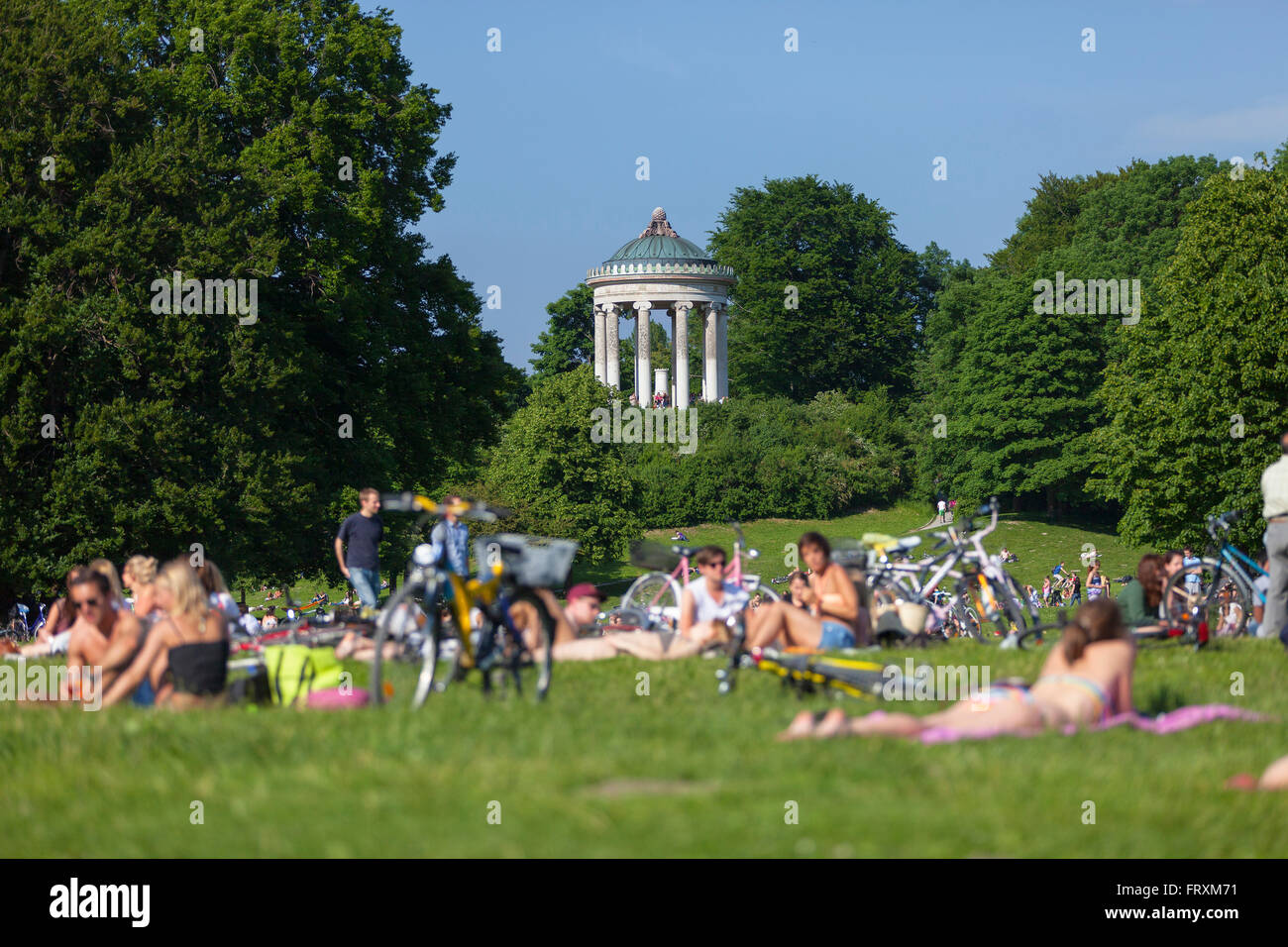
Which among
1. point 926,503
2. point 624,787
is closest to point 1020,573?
point 926,503

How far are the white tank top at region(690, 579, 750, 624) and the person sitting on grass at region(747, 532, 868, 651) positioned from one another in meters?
1.15

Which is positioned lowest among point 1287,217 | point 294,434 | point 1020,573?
point 1020,573

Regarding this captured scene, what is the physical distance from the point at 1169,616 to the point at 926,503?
2293 inches

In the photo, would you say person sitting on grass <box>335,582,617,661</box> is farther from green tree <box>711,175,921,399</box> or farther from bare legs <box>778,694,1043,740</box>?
green tree <box>711,175,921,399</box>

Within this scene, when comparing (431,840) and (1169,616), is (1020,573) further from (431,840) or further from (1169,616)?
(431,840)

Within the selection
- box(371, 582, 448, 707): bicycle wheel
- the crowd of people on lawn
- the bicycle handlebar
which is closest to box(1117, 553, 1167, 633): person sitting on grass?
the crowd of people on lawn

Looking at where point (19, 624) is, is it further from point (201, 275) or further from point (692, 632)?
point (692, 632)

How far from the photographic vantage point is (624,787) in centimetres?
667

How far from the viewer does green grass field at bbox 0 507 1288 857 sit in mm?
5992

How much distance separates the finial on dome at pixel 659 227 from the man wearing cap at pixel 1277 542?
3180 inches

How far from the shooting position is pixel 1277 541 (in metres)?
13.7

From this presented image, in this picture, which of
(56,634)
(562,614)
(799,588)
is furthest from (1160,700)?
(56,634)

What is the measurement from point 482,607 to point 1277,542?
7747 mm

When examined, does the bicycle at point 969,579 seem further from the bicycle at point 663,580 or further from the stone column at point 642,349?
the stone column at point 642,349
